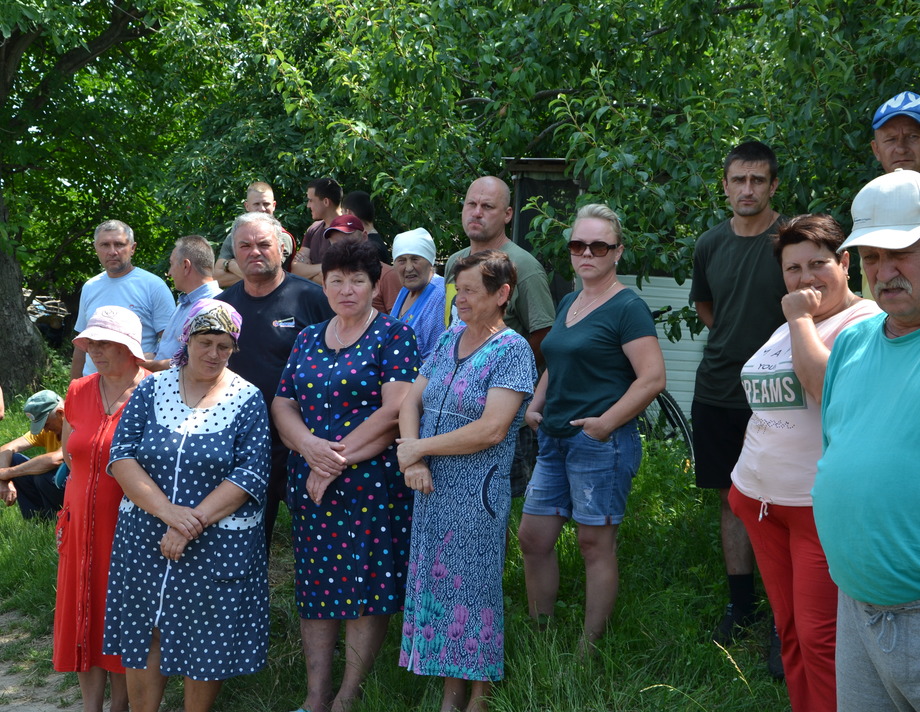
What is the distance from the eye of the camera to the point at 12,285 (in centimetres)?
1231

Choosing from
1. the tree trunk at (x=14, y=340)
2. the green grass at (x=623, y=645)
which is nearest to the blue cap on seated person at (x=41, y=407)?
the green grass at (x=623, y=645)

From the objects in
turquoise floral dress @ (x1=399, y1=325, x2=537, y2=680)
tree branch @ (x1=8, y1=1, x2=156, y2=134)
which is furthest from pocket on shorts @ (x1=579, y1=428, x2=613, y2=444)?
tree branch @ (x1=8, y1=1, x2=156, y2=134)

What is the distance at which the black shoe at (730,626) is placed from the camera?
439 cm

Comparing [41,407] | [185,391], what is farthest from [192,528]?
[41,407]

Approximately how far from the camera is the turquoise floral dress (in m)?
3.98

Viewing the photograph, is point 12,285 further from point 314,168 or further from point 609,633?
point 609,633

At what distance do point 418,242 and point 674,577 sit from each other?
2.14 m

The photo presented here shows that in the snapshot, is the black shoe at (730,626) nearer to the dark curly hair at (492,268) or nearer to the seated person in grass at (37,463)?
the dark curly hair at (492,268)

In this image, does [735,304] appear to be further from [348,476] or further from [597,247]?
[348,476]

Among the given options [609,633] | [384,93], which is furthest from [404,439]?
[384,93]

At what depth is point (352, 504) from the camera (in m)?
4.29

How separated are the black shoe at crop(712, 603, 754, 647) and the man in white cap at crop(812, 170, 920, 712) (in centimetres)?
190

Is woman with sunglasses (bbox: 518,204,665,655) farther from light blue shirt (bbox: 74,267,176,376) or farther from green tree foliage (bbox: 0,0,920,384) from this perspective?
light blue shirt (bbox: 74,267,176,376)

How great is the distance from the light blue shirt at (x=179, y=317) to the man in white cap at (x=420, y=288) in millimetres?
1253
